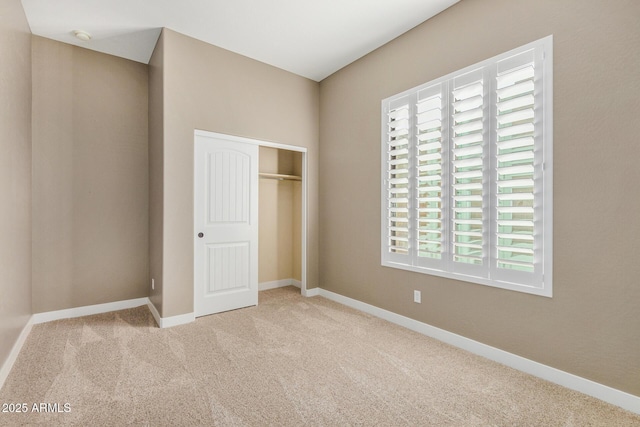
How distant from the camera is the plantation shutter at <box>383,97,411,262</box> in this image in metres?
3.13

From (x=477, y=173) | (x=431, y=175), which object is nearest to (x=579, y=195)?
(x=477, y=173)

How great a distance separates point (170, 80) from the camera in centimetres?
314

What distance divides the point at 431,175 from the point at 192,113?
2579 millimetres

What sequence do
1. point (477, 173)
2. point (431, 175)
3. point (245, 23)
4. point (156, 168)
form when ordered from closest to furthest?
point (477, 173) < point (431, 175) < point (245, 23) < point (156, 168)

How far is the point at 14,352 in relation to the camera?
2406 mm

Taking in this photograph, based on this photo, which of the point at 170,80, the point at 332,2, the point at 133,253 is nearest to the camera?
the point at 332,2

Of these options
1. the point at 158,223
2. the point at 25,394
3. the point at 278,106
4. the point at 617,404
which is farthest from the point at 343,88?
the point at 25,394

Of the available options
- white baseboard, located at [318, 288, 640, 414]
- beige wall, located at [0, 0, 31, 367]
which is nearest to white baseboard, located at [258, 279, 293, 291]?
white baseboard, located at [318, 288, 640, 414]

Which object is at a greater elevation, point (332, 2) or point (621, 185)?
point (332, 2)

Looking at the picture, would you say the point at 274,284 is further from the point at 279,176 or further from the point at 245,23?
the point at 245,23

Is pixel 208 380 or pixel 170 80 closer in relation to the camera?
pixel 208 380

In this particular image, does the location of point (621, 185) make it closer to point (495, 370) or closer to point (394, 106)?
point (495, 370)

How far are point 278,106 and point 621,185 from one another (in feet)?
11.2

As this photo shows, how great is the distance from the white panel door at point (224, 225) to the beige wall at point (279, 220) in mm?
738
